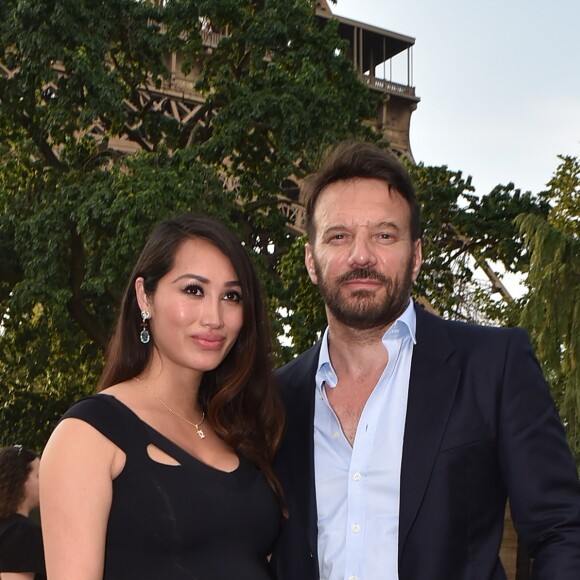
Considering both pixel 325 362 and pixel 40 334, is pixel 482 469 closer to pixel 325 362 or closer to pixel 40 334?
pixel 325 362

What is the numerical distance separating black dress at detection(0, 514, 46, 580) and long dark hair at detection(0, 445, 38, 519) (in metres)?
0.08

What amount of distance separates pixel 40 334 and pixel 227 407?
14506 millimetres

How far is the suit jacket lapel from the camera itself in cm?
330

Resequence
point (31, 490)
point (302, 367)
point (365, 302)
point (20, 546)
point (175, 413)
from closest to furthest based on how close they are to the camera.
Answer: point (365, 302), point (175, 413), point (302, 367), point (20, 546), point (31, 490)

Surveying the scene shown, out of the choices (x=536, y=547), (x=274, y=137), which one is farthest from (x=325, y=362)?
(x=274, y=137)

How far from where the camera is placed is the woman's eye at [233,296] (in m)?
3.89

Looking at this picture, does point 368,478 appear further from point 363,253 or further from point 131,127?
point 131,127

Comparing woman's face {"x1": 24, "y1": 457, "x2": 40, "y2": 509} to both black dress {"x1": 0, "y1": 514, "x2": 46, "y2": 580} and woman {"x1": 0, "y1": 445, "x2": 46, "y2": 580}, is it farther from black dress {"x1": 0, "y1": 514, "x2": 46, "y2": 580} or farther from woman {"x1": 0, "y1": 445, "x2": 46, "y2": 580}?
black dress {"x1": 0, "y1": 514, "x2": 46, "y2": 580}

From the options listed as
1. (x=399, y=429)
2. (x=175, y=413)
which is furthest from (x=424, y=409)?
(x=175, y=413)

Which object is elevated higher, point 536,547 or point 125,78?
point 125,78

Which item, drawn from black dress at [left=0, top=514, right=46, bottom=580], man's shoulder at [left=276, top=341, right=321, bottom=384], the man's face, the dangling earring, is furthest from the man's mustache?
black dress at [left=0, top=514, right=46, bottom=580]

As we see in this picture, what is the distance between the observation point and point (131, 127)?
52.9ft

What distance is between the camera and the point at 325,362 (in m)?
3.82

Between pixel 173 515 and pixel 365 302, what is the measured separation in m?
1.03
